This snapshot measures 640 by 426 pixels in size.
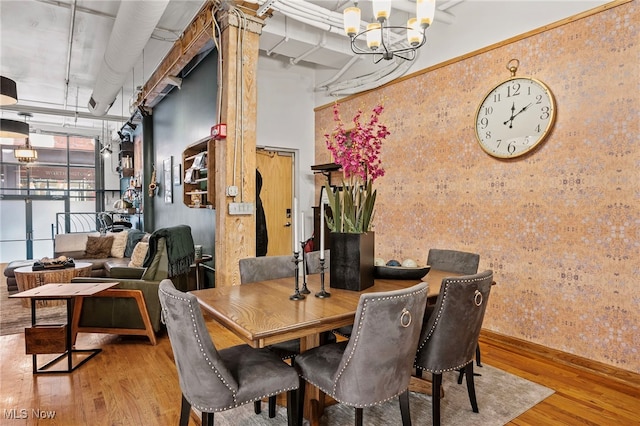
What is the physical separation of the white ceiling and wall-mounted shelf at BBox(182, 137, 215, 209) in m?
1.40

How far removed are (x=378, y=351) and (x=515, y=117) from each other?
266 cm

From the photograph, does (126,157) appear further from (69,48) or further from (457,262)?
(457,262)

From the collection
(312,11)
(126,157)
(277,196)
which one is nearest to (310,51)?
(312,11)

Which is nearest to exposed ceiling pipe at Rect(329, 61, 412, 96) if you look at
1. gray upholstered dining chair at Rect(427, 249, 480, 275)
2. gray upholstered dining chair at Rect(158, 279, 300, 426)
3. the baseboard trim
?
gray upholstered dining chair at Rect(427, 249, 480, 275)

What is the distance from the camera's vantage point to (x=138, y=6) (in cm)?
318

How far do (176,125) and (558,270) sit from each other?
5.21 metres

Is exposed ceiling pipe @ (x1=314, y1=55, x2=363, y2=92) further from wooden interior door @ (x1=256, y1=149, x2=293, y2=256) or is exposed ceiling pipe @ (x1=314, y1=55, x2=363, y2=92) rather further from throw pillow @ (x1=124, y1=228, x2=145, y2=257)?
throw pillow @ (x1=124, y1=228, x2=145, y2=257)

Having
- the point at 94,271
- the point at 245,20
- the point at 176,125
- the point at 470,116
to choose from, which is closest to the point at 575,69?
the point at 470,116

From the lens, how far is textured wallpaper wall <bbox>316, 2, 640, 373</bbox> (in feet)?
8.82

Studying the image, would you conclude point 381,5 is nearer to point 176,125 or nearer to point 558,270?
point 558,270

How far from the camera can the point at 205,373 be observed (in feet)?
5.13

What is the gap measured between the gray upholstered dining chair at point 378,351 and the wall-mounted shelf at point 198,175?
105 inches

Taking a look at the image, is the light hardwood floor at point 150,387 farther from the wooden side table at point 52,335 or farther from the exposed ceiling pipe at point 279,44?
the exposed ceiling pipe at point 279,44

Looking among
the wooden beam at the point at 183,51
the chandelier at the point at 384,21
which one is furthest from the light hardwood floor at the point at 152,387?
the wooden beam at the point at 183,51
